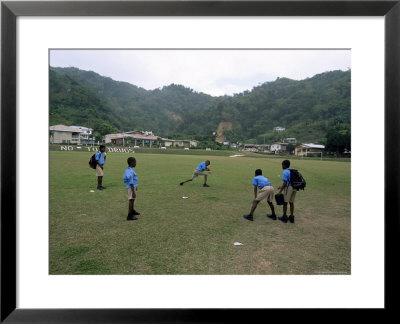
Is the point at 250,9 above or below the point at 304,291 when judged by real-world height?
above

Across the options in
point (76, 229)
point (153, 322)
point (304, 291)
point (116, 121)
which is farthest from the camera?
point (116, 121)

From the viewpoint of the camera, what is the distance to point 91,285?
6.34 ft

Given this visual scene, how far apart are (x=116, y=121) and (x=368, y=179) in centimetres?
858

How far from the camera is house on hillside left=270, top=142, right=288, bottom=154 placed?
62.1 feet

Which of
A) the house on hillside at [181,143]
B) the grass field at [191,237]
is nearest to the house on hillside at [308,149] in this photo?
the house on hillside at [181,143]

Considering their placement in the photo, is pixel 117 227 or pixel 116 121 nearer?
pixel 117 227

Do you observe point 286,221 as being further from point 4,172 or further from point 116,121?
point 116,121

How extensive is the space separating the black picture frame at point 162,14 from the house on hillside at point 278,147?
17853 mm

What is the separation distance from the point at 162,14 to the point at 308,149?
19.5m

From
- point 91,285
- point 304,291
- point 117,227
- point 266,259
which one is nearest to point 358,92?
point 304,291

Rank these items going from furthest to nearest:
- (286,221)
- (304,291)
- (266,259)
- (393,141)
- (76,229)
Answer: (286,221) < (76,229) < (266,259) < (304,291) < (393,141)

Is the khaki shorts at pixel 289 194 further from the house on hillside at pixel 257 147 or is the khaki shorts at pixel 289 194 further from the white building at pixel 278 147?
the white building at pixel 278 147

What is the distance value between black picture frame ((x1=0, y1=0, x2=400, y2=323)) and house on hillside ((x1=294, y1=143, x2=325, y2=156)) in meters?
16.5

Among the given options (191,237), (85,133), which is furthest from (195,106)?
(191,237)
